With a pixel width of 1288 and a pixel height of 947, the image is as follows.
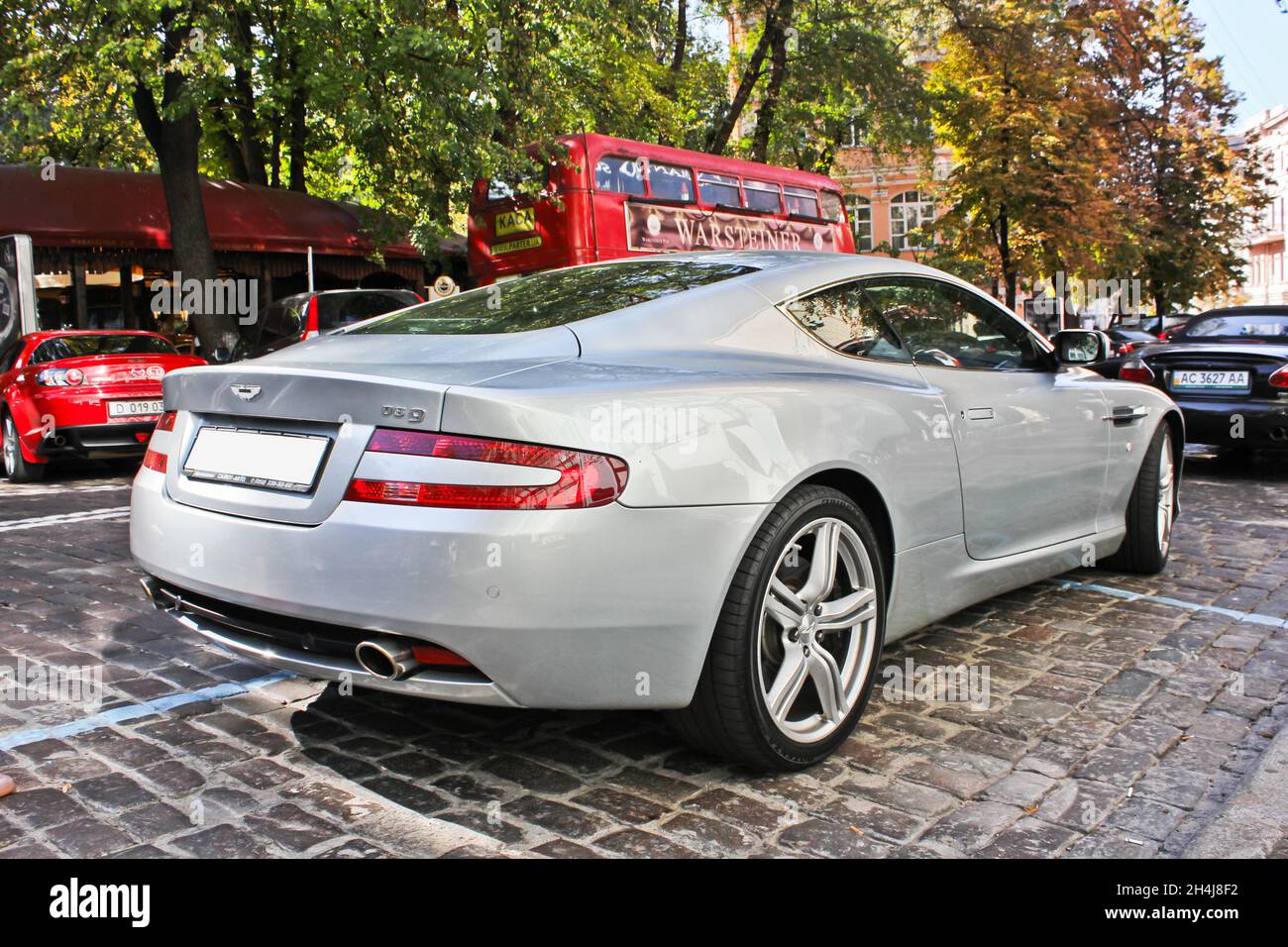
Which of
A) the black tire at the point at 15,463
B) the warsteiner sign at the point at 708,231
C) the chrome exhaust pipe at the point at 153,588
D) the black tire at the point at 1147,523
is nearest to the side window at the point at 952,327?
the black tire at the point at 1147,523

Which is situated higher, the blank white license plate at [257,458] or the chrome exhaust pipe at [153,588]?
the blank white license plate at [257,458]

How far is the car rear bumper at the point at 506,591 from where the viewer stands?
2.47m

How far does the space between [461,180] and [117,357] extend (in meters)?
6.72

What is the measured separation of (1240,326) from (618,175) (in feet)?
25.0

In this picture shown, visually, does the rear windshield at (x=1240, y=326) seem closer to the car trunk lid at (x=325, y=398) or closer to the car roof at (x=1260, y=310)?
the car roof at (x=1260, y=310)

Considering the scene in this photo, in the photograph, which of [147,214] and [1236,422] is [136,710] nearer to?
[1236,422]

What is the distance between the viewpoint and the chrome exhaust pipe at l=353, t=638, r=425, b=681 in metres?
2.55

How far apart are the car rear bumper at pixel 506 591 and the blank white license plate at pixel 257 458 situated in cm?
11

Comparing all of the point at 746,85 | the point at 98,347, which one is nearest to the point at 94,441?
the point at 98,347

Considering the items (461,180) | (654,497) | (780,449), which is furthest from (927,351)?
(461,180)

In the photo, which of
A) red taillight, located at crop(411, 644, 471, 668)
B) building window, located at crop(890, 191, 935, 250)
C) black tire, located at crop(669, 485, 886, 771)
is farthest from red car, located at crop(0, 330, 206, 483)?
building window, located at crop(890, 191, 935, 250)

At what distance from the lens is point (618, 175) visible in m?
14.3

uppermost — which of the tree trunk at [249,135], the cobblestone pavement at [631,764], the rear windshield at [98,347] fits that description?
the tree trunk at [249,135]

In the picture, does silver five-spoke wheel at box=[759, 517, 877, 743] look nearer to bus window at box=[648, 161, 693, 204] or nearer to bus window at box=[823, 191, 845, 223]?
bus window at box=[648, 161, 693, 204]
